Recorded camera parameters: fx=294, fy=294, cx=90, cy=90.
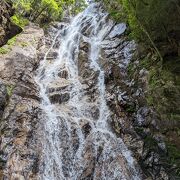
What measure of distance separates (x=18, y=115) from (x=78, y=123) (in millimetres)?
3180

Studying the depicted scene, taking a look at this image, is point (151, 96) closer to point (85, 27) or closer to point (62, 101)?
point (62, 101)

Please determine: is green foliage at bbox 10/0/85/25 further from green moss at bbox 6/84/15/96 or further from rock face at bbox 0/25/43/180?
green moss at bbox 6/84/15/96

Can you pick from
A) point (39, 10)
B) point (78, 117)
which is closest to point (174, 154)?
point (78, 117)

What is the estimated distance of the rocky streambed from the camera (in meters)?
13.5

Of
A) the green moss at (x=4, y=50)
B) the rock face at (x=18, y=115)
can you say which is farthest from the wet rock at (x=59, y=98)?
the green moss at (x=4, y=50)

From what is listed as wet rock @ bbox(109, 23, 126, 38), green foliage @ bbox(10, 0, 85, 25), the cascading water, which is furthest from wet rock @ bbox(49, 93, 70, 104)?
green foliage @ bbox(10, 0, 85, 25)

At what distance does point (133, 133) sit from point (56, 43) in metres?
13.7

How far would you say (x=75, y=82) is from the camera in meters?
19.6

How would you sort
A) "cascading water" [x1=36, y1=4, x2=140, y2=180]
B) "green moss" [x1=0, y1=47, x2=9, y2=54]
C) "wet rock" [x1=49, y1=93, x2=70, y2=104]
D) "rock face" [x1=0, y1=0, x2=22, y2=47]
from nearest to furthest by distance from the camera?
"cascading water" [x1=36, y1=4, x2=140, y2=180] → "wet rock" [x1=49, y1=93, x2=70, y2=104] → "green moss" [x1=0, y1=47, x2=9, y2=54] → "rock face" [x1=0, y1=0, x2=22, y2=47]

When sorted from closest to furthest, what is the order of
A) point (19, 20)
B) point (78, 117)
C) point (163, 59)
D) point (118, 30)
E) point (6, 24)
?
point (78, 117) < point (163, 59) < point (6, 24) < point (118, 30) < point (19, 20)

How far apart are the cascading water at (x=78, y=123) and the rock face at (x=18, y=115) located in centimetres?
64

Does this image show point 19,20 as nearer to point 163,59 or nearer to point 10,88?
point 10,88

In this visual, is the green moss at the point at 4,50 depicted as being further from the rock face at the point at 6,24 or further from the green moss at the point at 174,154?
the green moss at the point at 174,154

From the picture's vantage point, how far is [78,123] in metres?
15.8
